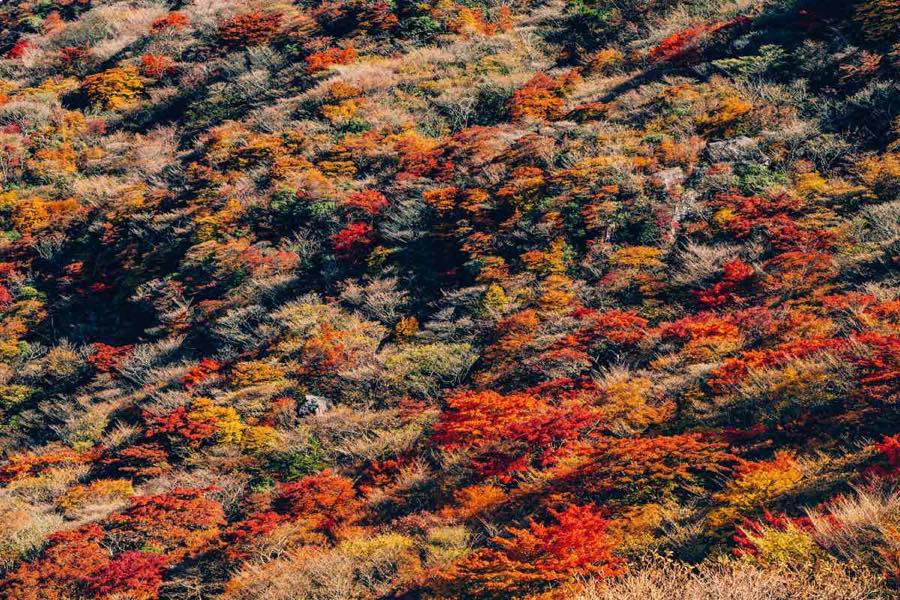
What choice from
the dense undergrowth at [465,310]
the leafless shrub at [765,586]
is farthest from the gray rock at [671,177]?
the leafless shrub at [765,586]

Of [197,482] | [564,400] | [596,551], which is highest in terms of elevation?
[596,551]

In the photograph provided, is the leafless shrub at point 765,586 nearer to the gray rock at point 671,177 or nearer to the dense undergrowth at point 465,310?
the dense undergrowth at point 465,310

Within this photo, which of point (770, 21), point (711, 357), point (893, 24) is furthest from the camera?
point (770, 21)

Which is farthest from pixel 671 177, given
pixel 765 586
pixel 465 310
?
pixel 765 586

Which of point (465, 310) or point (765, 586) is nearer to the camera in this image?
point (765, 586)

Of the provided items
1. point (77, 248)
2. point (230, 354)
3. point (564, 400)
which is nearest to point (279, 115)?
point (77, 248)

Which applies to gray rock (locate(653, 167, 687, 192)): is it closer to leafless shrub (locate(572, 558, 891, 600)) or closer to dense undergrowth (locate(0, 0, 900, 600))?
dense undergrowth (locate(0, 0, 900, 600))

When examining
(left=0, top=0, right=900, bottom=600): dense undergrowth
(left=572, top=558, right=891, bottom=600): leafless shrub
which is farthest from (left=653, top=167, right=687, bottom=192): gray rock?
(left=572, top=558, right=891, bottom=600): leafless shrub

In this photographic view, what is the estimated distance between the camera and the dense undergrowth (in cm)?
973

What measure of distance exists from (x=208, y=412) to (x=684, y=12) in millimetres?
25594

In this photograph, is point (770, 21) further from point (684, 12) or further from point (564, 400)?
point (564, 400)

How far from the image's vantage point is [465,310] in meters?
17.7

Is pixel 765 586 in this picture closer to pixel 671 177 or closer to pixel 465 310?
pixel 465 310

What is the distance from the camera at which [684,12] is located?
27.4 m
